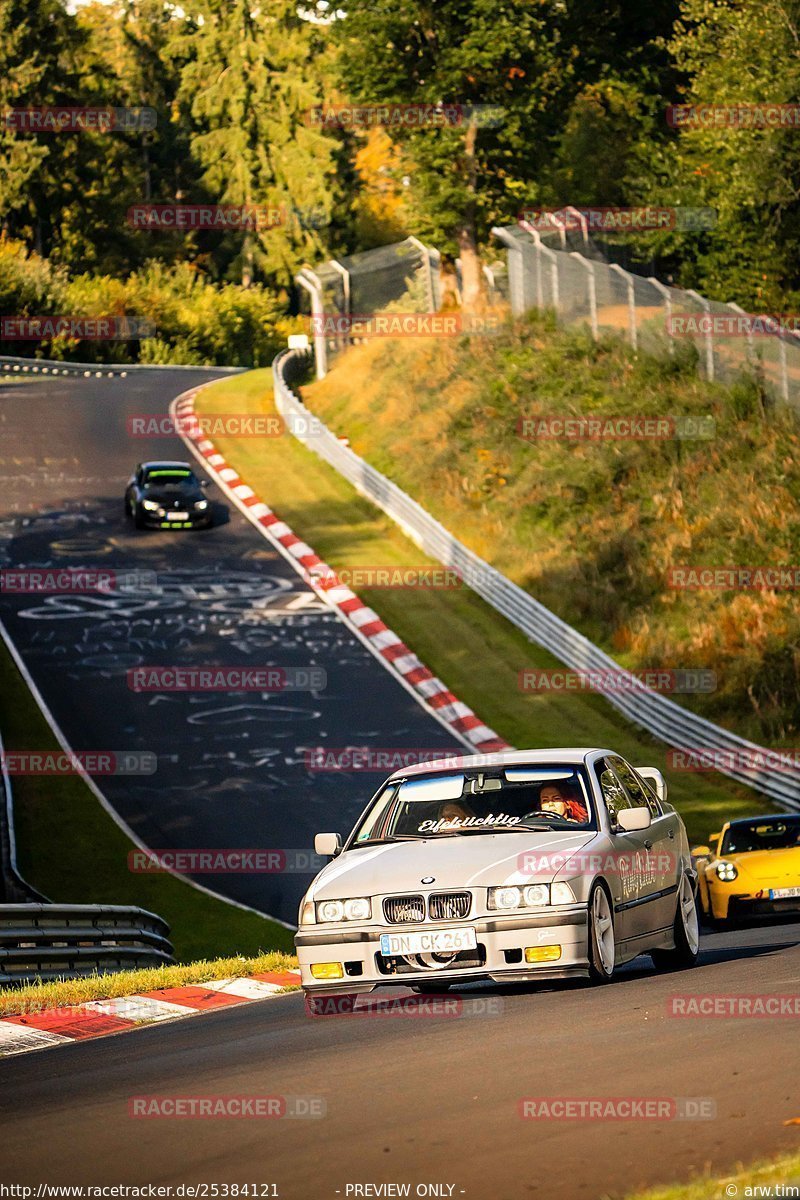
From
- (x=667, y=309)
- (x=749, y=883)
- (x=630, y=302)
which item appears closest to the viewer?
(x=749, y=883)

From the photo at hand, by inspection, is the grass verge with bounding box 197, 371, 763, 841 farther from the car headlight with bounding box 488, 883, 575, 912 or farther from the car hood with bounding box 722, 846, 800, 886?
the car headlight with bounding box 488, 883, 575, 912

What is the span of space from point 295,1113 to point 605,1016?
Answer: 232 cm

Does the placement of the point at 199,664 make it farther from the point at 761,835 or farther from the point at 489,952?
the point at 489,952

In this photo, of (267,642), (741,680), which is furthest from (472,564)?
(741,680)

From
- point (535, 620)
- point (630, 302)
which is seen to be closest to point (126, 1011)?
point (535, 620)

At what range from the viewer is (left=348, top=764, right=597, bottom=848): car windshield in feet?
32.8

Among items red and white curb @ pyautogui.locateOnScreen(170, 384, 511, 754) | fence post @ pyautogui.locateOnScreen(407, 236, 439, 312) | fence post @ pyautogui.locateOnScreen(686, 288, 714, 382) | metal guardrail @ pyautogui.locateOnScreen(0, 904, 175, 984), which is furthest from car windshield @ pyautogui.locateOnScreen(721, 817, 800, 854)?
fence post @ pyautogui.locateOnScreen(407, 236, 439, 312)

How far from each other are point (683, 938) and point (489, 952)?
223cm

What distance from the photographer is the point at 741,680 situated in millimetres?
27250

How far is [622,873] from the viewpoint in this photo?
972cm

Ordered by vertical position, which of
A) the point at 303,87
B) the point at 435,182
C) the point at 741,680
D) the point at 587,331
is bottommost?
the point at 741,680

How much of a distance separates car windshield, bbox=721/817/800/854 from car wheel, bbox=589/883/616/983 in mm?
7361

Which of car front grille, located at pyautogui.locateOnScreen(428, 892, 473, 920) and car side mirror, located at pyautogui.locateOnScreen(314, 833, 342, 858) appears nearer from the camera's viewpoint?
car front grille, located at pyautogui.locateOnScreen(428, 892, 473, 920)

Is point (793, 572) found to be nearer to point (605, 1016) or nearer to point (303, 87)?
point (605, 1016)
